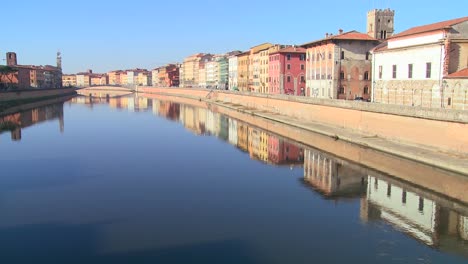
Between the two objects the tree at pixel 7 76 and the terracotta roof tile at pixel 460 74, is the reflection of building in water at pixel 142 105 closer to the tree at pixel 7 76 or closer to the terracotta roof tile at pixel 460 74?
the tree at pixel 7 76

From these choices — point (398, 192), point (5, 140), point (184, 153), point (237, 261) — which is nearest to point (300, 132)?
point (184, 153)

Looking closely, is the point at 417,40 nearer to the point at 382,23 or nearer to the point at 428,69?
the point at 428,69

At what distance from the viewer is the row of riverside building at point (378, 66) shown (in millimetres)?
28016

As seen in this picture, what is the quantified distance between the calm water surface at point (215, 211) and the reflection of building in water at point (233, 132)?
25.9 feet

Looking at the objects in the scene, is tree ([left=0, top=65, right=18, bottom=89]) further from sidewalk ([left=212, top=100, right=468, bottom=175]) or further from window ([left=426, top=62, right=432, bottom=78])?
window ([left=426, top=62, right=432, bottom=78])

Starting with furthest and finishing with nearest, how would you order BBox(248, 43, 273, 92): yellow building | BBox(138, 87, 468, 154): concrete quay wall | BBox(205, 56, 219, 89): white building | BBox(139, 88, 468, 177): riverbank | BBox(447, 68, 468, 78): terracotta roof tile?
1. BBox(205, 56, 219, 89): white building
2. BBox(248, 43, 273, 92): yellow building
3. BBox(447, 68, 468, 78): terracotta roof tile
4. BBox(138, 87, 468, 154): concrete quay wall
5. BBox(139, 88, 468, 177): riverbank

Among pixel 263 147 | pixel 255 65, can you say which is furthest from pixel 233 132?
pixel 255 65

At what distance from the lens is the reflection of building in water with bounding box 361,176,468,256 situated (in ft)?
44.8

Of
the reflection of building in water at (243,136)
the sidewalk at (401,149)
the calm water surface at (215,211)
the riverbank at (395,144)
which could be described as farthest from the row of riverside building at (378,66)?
the reflection of building in water at (243,136)

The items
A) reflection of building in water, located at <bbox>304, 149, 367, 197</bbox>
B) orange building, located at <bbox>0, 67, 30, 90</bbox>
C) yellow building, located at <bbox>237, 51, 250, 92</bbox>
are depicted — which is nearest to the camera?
reflection of building in water, located at <bbox>304, 149, 367, 197</bbox>

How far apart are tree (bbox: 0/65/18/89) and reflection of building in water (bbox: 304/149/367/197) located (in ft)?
247

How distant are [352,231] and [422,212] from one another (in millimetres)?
3817

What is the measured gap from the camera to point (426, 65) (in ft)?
98.1

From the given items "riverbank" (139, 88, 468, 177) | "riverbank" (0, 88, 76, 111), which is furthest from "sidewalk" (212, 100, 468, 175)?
"riverbank" (0, 88, 76, 111)
